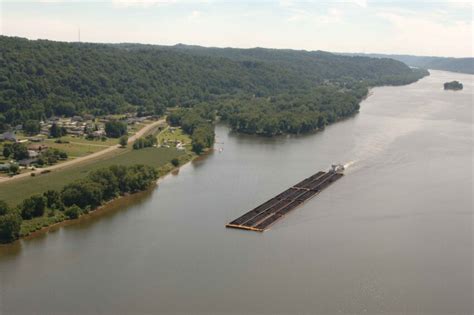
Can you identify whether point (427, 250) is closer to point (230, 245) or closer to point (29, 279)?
point (230, 245)

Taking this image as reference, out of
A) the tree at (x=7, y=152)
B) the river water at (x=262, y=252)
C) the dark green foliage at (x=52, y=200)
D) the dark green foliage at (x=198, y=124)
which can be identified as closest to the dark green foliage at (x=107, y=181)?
the river water at (x=262, y=252)

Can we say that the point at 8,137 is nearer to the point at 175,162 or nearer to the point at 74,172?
the point at 74,172

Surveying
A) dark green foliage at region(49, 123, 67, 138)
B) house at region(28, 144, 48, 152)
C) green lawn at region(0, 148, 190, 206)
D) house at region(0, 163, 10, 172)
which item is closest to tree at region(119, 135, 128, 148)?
green lawn at region(0, 148, 190, 206)

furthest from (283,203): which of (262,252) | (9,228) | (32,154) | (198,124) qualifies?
Result: (198,124)

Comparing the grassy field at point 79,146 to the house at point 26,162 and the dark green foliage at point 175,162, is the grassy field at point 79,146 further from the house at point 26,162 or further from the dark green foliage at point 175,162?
the dark green foliage at point 175,162

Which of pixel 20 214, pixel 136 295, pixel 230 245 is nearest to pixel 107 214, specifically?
pixel 20 214
